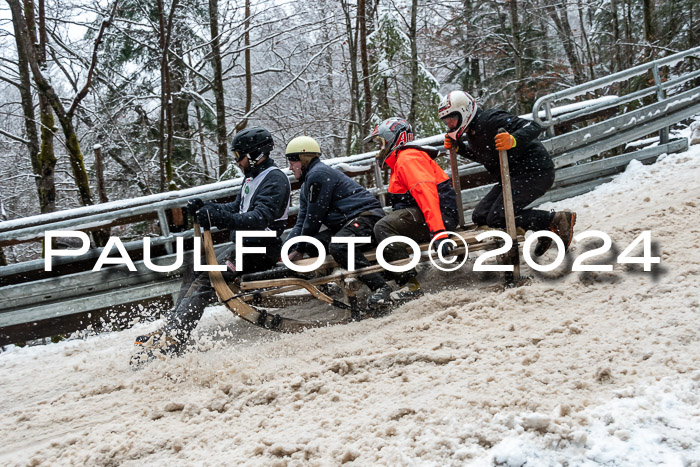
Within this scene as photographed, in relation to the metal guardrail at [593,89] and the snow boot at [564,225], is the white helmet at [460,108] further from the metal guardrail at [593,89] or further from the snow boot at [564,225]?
the metal guardrail at [593,89]

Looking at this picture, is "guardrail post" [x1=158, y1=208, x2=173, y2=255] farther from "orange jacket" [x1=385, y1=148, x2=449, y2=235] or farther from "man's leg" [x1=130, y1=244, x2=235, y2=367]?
"orange jacket" [x1=385, y1=148, x2=449, y2=235]

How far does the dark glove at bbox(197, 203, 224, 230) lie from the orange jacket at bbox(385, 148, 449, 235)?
1813mm

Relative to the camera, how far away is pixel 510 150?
→ 5973 mm

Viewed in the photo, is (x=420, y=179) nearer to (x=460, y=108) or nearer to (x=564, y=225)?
(x=460, y=108)

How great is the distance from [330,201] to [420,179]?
0.93 m

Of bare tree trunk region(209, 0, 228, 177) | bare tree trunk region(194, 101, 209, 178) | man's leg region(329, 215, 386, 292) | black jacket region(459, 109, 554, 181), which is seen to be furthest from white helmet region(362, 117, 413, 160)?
→ bare tree trunk region(194, 101, 209, 178)

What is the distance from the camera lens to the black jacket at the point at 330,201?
5.81 meters

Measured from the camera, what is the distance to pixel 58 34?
13789mm

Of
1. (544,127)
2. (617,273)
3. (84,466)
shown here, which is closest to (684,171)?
(544,127)

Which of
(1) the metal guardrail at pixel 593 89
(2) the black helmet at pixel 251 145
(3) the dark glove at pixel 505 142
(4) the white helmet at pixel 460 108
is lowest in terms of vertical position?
(3) the dark glove at pixel 505 142

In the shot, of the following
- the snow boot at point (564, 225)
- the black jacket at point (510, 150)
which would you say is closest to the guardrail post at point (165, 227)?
the black jacket at point (510, 150)

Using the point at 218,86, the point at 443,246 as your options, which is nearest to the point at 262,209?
the point at 443,246

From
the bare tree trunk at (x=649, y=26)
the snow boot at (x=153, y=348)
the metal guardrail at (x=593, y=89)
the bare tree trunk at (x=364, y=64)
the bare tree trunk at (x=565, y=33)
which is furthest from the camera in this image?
the bare tree trunk at (x=565, y=33)

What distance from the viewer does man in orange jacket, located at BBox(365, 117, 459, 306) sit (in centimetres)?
554
